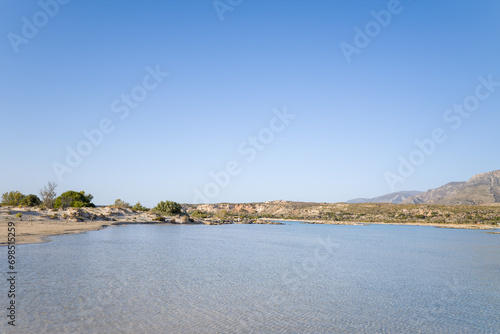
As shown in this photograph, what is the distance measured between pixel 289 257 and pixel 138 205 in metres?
69.8

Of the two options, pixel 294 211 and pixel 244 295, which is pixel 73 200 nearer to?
pixel 244 295

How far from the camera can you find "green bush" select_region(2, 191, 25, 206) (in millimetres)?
65938

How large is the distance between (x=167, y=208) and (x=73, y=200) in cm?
1973

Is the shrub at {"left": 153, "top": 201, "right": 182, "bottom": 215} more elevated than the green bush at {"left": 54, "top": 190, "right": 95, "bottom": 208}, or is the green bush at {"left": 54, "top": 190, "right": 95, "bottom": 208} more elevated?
the green bush at {"left": 54, "top": 190, "right": 95, "bottom": 208}

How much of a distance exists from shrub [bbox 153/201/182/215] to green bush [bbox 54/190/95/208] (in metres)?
14.7

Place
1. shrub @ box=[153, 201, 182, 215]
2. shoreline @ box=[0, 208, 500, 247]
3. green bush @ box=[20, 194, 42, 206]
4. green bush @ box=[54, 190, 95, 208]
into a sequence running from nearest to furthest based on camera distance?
shoreline @ box=[0, 208, 500, 247] < green bush @ box=[20, 194, 42, 206] < green bush @ box=[54, 190, 95, 208] < shrub @ box=[153, 201, 182, 215]

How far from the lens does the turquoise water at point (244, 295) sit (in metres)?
10.1

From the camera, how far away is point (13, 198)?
67.1m

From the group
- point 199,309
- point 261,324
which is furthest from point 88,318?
point 261,324

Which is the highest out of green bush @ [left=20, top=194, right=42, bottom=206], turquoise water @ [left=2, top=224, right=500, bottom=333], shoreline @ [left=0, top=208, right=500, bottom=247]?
green bush @ [left=20, top=194, right=42, bottom=206]

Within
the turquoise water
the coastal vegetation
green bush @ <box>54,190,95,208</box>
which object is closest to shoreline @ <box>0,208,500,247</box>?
the coastal vegetation

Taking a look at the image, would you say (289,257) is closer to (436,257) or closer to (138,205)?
(436,257)

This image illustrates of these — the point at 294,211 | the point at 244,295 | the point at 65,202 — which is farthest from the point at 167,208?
the point at 244,295

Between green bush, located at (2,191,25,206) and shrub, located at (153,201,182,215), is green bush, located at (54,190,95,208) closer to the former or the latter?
green bush, located at (2,191,25,206)
